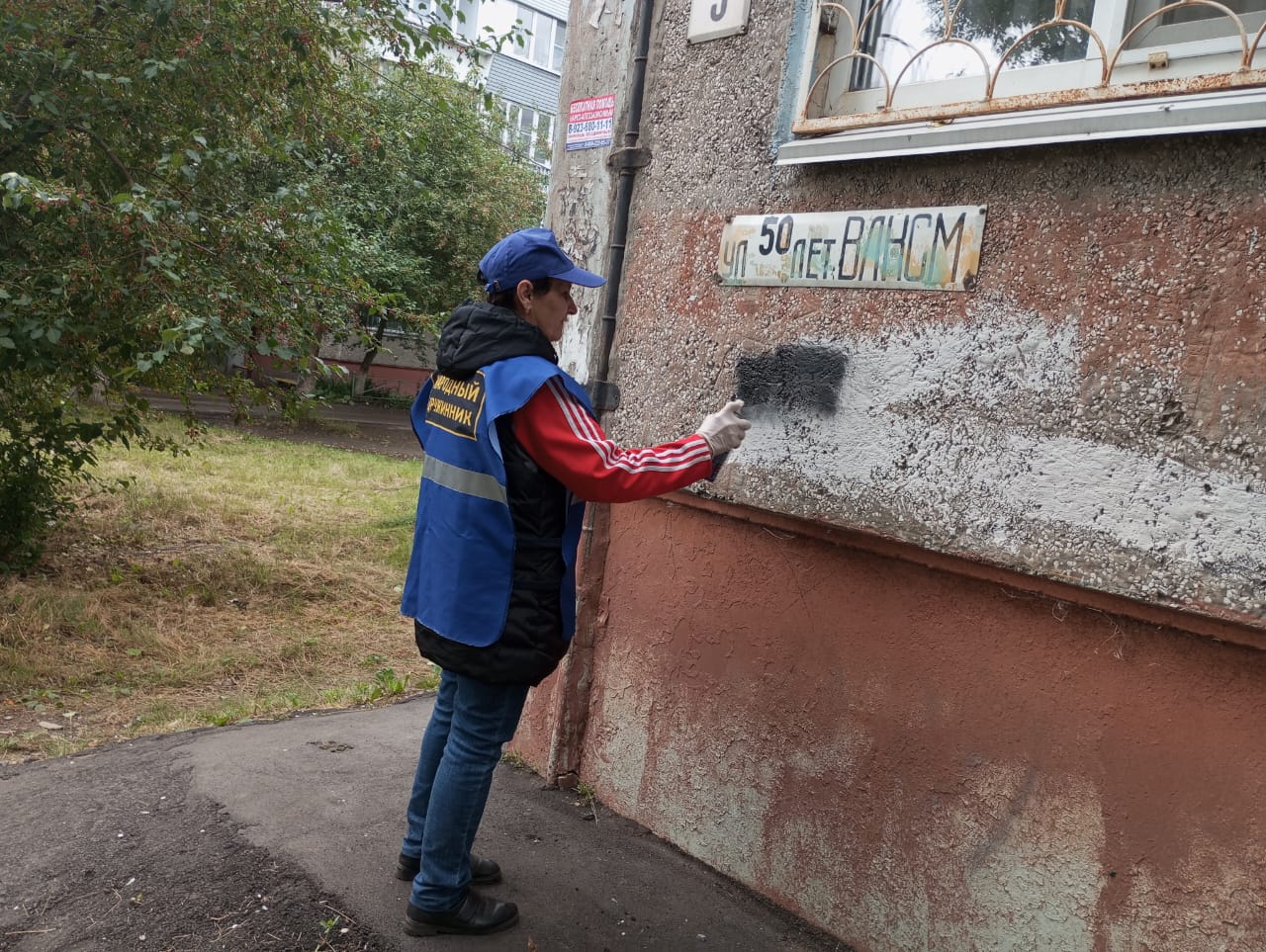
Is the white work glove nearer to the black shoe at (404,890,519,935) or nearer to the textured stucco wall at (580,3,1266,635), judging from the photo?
the textured stucco wall at (580,3,1266,635)

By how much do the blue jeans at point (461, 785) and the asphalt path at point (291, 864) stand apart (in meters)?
0.15

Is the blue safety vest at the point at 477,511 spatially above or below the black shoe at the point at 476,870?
above

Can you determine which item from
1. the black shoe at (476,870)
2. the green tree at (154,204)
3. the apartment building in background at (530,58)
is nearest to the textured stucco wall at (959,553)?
the black shoe at (476,870)

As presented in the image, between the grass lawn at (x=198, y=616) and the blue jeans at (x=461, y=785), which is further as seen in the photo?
the grass lawn at (x=198, y=616)

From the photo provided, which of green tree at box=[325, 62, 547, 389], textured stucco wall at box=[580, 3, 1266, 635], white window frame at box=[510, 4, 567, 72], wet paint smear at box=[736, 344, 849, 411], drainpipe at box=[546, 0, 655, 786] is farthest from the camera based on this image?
white window frame at box=[510, 4, 567, 72]

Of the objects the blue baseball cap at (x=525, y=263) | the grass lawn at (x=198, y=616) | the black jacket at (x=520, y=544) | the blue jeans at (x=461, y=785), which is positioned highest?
the blue baseball cap at (x=525, y=263)

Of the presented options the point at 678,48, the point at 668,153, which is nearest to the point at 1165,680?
the point at 668,153

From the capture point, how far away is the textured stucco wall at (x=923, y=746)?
2.26 metres

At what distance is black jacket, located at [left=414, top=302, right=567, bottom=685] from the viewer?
2.70 m

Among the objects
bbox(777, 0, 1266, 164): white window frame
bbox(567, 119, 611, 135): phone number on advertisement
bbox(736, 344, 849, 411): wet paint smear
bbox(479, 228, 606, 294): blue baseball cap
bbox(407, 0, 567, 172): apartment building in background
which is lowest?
bbox(736, 344, 849, 411): wet paint smear

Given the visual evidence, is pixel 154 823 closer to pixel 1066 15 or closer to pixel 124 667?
pixel 124 667

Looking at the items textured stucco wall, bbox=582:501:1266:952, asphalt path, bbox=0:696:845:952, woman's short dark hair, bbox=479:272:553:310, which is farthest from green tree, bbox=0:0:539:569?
textured stucco wall, bbox=582:501:1266:952

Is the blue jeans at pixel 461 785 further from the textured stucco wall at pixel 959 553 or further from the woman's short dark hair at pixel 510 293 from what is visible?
the woman's short dark hair at pixel 510 293

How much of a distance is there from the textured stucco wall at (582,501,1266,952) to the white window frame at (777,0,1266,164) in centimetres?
110
